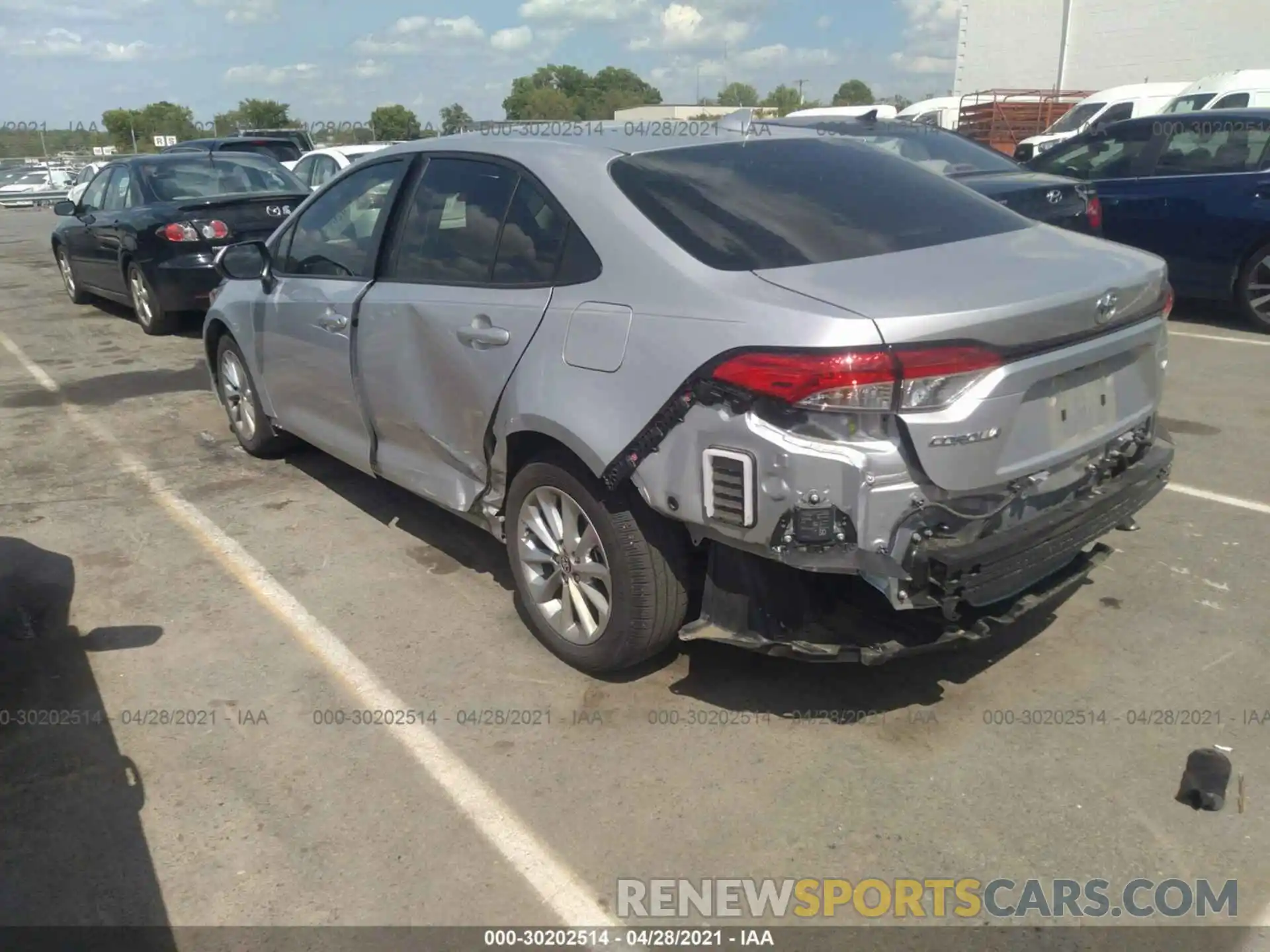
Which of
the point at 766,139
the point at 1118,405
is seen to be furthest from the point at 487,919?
the point at 766,139

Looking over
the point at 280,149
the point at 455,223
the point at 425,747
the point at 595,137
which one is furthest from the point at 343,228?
the point at 280,149

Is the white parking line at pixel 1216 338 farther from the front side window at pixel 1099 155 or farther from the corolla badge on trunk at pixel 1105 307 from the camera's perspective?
the corolla badge on trunk at pixel 1105 307

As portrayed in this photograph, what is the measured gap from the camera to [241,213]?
30.6 feet

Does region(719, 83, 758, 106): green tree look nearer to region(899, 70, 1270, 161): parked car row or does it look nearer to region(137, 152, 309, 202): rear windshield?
region(899, 70, 1270, 161): parked car row

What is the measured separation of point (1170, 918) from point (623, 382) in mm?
1957

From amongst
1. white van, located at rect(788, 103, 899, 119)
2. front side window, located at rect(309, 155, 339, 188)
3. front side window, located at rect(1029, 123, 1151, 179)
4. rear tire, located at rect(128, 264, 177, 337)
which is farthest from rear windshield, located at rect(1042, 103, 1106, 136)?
rear tire, located at rect(128, 264, 177, 337)

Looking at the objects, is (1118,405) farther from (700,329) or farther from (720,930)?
(720,930)

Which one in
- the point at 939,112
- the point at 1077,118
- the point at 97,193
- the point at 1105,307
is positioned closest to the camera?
the point at 1105,307

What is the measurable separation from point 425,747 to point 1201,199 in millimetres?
7841

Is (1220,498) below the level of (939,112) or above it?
below

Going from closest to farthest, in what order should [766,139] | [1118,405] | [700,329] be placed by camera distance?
[700,329] → [1118,405] → [766,139]

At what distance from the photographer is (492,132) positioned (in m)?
4.29

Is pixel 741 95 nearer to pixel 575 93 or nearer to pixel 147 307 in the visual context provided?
pixel 575 93

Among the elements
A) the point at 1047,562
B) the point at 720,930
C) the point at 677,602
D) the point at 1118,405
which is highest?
the point at 1118,405
